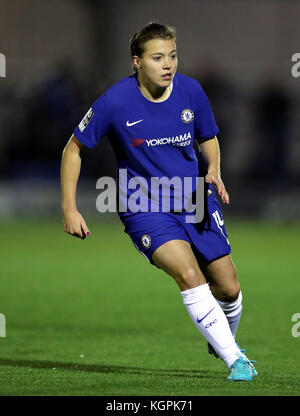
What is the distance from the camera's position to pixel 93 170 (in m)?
22.3

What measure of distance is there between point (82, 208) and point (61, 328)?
10953 mm

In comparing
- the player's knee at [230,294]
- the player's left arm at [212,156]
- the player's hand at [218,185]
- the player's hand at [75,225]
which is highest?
the player's left arm at [212,156]

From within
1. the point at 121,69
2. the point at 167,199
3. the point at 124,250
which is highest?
the point at 121,69

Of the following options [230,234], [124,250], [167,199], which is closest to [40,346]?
[167,199]

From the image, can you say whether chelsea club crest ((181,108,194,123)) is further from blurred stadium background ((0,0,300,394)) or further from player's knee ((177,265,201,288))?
blurred stadium background ((0,0,300,394))

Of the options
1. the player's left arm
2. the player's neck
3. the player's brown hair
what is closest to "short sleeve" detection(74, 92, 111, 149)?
the player's neck

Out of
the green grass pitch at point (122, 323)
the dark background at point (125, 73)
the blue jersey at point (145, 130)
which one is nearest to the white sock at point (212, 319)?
the green grass pitch at point (122, 323)

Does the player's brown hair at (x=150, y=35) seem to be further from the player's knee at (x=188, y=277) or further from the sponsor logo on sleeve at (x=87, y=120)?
the player's knee at (x=188, y=277)

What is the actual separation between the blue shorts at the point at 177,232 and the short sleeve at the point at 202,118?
1.69ft

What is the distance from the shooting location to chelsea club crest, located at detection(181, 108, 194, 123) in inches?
290

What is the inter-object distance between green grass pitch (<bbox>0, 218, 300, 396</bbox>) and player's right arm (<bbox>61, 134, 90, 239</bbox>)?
3.34 feet

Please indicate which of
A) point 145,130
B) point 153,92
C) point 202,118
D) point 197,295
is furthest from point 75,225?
point 202,118

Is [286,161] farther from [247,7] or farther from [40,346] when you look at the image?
[40,346]

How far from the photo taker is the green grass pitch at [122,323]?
23.0 feet
